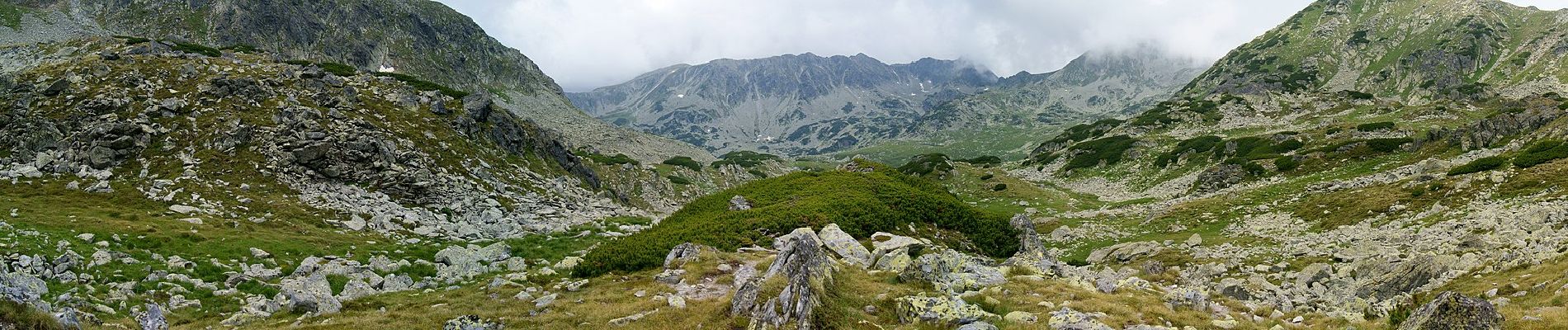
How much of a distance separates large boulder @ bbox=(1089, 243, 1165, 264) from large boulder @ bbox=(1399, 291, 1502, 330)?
77.0 ft

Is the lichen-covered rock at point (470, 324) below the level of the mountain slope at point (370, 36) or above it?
below

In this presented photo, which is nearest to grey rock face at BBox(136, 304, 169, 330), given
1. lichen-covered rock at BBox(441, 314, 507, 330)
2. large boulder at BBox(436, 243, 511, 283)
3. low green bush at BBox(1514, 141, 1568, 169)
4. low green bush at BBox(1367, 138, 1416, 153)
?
lichen-covered rock at BBox(441, 314, 507, 330)

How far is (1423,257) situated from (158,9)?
510 feet

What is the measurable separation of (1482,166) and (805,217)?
3946cm

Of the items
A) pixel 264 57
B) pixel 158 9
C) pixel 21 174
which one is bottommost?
pixel 21 174

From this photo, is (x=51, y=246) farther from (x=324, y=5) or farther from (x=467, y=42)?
(x=467, y=42)

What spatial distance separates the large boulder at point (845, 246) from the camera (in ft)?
73.1

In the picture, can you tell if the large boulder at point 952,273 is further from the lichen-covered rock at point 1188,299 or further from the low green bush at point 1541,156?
the low green bush at point 1541,156

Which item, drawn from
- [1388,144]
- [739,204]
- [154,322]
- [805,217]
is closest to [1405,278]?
[805,217]

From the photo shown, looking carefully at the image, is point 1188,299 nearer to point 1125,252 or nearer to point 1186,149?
point 1125,252

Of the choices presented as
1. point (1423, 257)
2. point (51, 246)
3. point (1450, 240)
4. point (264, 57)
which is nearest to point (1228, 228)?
point (1450, 240)

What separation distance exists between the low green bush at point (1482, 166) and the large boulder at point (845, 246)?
3567 cm

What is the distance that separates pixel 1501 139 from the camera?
4775 centimetres

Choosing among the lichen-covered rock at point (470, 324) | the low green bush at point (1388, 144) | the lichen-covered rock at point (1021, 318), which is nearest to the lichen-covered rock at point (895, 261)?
the lichen-covered rock at point (1021, 318)
